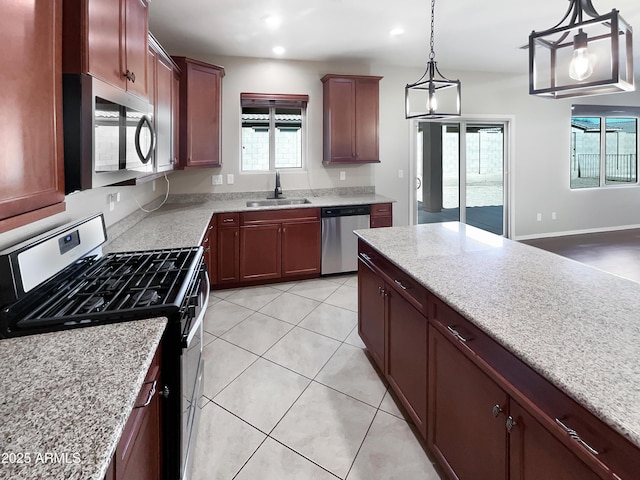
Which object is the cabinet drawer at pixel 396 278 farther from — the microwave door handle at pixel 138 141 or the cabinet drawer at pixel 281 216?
the cabinet drawer at pixel 281 216

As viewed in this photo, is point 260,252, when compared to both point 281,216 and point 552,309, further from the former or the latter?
point 552,309

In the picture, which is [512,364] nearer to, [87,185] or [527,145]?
[87,185]

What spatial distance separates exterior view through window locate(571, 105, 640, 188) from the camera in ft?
21.5

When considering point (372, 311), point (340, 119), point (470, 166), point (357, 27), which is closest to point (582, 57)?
point (372, 311)

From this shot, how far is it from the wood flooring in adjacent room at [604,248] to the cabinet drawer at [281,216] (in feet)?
11.9

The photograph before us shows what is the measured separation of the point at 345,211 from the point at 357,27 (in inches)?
74.7

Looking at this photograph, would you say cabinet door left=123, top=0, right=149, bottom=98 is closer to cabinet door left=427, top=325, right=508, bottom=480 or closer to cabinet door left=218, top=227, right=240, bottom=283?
cabinet door left=427, top=325, right=508, bottom=480

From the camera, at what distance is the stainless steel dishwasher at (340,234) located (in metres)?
4.28

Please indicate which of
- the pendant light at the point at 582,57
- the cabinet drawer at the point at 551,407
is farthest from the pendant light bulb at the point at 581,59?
the cabinet drawer at the point at 551,407

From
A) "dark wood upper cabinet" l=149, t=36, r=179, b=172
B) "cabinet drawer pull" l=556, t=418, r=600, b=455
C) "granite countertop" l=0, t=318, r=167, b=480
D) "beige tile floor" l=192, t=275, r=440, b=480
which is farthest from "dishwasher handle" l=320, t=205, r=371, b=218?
"cabinet drawer pull" l=556, t=418, r=600, b=455

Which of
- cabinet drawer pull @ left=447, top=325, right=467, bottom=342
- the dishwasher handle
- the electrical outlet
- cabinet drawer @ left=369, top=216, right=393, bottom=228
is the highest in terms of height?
the electrical outlet

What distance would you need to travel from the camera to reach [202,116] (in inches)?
157

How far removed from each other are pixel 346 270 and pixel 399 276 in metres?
2.54

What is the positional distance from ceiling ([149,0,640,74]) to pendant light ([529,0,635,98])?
206 cm
